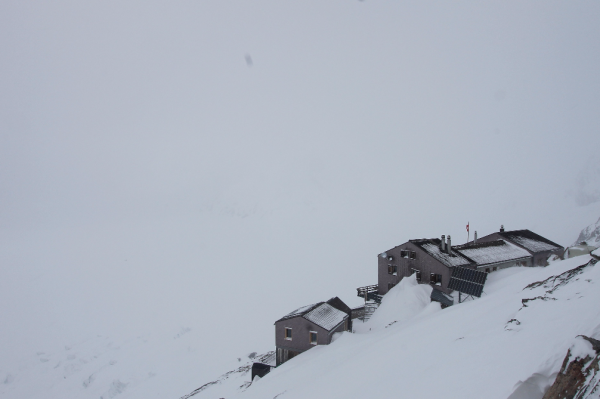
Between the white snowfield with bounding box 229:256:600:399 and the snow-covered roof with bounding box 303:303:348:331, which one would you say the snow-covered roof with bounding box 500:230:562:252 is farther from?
the snow-covered roof with bounding box 303:303:348:331

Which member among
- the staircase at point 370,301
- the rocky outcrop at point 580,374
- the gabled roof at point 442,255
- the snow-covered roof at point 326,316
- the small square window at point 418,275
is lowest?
the staircase at point 370,301

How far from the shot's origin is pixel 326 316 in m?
29.4

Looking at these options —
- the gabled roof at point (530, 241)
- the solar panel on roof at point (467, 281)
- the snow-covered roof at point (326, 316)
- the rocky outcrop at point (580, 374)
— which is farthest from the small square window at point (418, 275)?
the rocky outcrop at point (580, 374)

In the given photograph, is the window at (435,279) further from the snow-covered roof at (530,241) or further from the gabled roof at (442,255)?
the snow-covered roof at (530,241)

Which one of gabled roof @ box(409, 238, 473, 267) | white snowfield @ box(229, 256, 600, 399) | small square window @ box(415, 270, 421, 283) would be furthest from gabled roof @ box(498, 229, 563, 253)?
white snowfield @ box(229, 256, 600, 399)

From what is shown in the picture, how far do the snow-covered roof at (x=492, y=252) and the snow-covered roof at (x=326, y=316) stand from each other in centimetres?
1728

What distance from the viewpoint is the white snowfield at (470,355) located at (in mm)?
9406

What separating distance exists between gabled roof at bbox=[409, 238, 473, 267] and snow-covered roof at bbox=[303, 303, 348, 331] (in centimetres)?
1225

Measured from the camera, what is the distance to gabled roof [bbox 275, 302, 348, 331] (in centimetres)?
2783

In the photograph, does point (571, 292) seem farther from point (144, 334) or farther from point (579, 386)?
point (144, 334)

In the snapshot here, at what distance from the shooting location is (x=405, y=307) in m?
31.8

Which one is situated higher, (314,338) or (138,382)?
(314,338)

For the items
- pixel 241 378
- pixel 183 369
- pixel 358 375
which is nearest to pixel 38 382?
pixel 183 369

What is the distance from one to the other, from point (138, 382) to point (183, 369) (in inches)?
193
